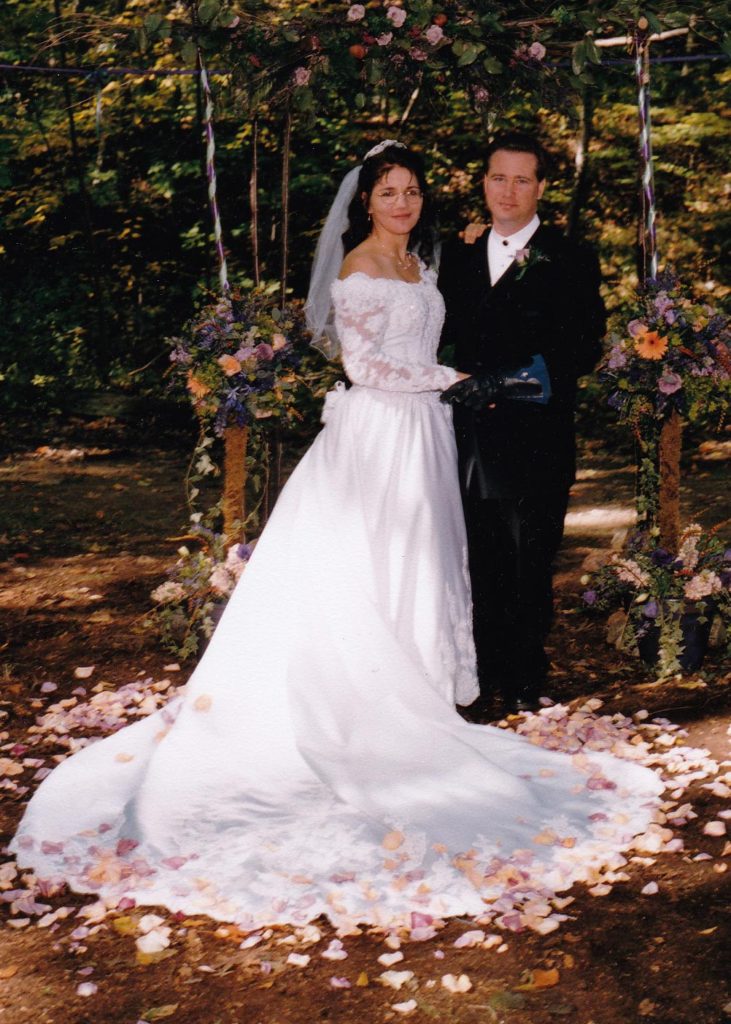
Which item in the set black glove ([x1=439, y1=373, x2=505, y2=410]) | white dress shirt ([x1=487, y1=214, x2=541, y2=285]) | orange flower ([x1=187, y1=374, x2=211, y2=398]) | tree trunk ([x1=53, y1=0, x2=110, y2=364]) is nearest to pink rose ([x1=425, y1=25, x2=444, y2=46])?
white dress shirt ([x1=487, y1=214, x2=541, y2=285])

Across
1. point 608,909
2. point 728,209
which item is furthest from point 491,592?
point 728,209

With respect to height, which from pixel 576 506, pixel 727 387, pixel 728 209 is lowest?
pixel 576 506

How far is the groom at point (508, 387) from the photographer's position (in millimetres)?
4723

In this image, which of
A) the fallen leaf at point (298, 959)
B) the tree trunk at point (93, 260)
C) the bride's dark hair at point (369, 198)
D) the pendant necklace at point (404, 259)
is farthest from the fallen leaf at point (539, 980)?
the tree trunk at point (93, 260)

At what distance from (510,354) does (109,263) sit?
985 cm

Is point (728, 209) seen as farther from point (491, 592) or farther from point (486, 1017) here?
point (486, 1017)

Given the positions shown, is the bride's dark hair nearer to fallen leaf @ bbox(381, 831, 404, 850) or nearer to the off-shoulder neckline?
Result: the off-shoulder neckline

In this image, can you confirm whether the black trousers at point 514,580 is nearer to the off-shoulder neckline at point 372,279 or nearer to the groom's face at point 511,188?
the off-shoulder neckline at point 372,279

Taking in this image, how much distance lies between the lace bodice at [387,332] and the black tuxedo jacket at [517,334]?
254 mm

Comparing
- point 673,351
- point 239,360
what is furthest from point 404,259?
point 673,351

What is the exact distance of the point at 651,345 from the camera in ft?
16.7

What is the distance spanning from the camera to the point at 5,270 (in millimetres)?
13172

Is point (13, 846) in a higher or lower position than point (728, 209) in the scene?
lower

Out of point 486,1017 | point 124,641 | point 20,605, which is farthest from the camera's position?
point 20,605
